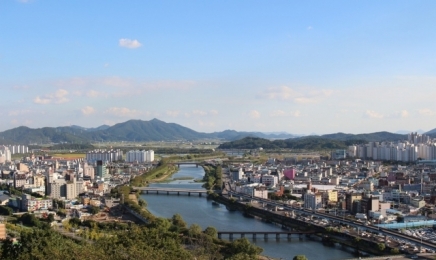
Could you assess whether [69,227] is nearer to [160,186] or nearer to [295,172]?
[160,186]

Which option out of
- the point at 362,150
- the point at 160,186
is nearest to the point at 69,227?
the point at 160,186

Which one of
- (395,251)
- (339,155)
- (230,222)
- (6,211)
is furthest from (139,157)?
(395,251)

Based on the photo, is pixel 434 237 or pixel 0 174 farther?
pixel 0 174

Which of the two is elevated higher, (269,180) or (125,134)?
(125,134)

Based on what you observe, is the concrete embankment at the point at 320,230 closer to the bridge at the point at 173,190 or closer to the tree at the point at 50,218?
the bridge at the point at 173,190

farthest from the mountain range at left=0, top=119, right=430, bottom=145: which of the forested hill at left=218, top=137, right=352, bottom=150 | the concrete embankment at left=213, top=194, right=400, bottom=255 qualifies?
the concrete embankment at left=213, top=194, right=400, bottom=255

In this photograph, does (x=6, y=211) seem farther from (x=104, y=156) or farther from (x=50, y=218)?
(x=104, y=156)
